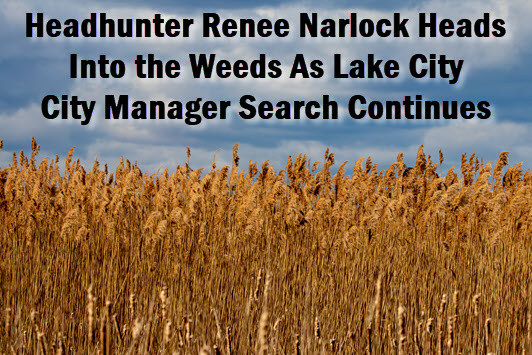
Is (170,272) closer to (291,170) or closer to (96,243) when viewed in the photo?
(96,243)

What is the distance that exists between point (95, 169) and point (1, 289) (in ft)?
10.9

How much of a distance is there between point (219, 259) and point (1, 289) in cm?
172

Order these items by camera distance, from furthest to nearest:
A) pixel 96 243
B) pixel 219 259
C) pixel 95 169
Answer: pixel 95 169 < pixel 96 243 < pixel 219 259

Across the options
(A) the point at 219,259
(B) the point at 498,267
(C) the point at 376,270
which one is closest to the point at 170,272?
(A) the point at 219,259

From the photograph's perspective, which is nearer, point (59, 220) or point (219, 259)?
point (219, 259)

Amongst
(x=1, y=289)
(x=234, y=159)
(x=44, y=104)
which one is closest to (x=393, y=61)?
(x=234, y=159)

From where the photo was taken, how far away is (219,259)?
14.5ft

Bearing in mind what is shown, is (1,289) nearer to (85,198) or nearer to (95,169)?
(85,198)

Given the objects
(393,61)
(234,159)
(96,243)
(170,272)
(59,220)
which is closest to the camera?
(170,272)

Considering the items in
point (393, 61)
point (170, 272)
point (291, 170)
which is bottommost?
point (170, 272)

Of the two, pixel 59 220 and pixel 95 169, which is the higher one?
pixel 95 169

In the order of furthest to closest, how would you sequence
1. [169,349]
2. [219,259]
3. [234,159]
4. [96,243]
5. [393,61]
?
[393,61] < [234,159] < [96,243] < [219,259] < [169,349]

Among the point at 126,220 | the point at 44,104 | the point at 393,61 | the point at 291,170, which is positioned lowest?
the point at 126,220

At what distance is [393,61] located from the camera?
20.9 ft
